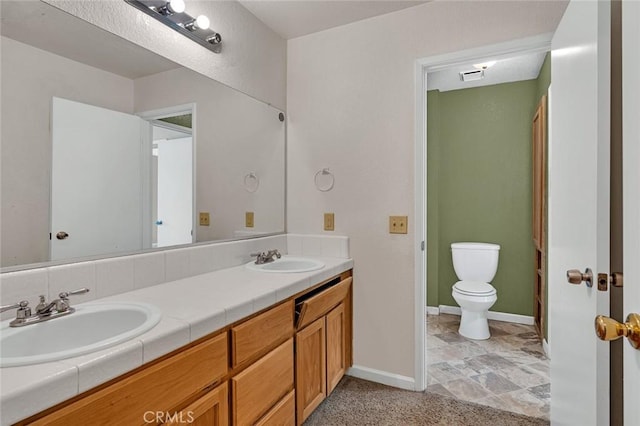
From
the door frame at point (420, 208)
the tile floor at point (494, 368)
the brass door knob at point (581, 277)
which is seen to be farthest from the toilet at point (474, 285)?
the brass door knob at point (581, 277)

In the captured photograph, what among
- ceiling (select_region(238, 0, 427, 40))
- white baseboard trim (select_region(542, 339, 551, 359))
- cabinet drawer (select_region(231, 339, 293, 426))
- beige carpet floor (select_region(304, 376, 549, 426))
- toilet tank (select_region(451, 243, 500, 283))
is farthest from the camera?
toilet tank (select_region(451, 243, 500, 283))

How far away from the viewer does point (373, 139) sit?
7.24 feet

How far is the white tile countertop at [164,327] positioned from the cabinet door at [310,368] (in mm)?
246

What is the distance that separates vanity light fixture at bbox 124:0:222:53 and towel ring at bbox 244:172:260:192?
29.8 inches

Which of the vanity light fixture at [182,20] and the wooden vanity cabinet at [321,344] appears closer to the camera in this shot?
the vanity light fixture at [182,20]

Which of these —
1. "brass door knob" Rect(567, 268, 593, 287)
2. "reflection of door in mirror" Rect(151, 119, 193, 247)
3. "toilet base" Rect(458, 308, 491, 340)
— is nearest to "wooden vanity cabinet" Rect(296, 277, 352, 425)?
"reflection of door in mirror" Rect(151, 119, 193, 247)

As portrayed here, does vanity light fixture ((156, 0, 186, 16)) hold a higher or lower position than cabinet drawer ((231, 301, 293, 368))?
higher

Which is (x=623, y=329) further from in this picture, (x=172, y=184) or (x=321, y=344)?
(x=172, y=184)

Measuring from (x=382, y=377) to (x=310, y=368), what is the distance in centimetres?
70

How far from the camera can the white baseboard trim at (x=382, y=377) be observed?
6.93 feet

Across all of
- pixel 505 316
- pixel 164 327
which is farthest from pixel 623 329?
pixel 505 316

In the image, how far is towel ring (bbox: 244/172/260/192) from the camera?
7.27 feet

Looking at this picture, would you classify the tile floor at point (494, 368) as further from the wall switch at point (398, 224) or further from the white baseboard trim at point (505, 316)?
the wall switch at point (398, 224)
